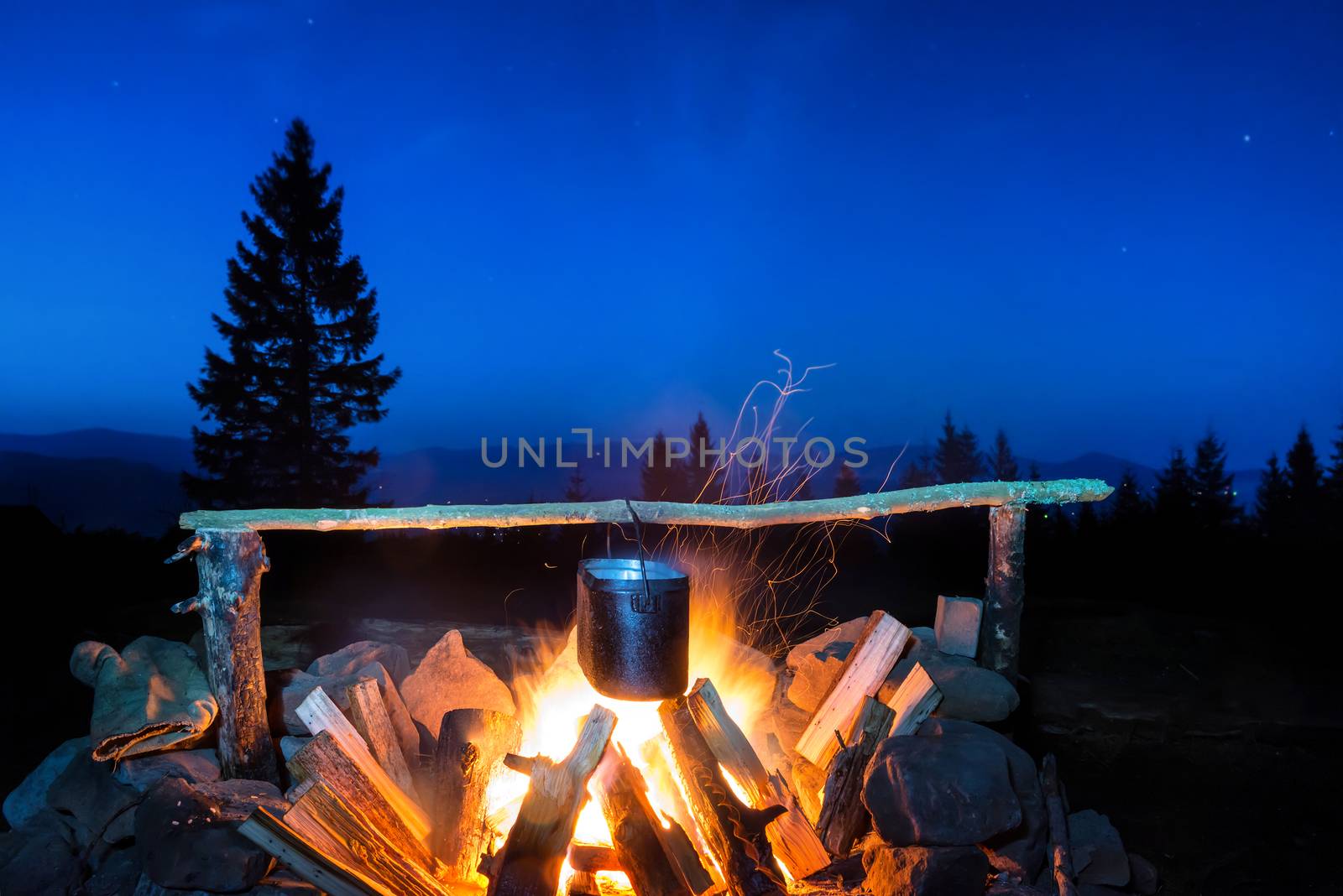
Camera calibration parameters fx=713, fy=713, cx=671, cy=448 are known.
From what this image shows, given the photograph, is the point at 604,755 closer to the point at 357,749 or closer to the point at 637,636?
the point at 637,636

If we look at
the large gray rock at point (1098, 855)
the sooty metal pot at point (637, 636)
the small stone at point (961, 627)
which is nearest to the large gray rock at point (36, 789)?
the sooty metal pot at point (637, 636)

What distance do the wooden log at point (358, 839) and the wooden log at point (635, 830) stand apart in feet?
2.14

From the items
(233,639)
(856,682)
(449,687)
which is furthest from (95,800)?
(856,682)

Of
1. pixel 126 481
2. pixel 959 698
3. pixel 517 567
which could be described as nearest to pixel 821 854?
pixel 959 698

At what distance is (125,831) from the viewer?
10.7 feet

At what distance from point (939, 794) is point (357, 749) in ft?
8.15

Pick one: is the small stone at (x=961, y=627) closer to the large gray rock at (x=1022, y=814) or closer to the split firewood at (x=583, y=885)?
the large gray rock at (x=1022, y=814)

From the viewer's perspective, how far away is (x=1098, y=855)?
334 centimetres

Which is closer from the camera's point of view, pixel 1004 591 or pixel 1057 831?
pixel 1057 831

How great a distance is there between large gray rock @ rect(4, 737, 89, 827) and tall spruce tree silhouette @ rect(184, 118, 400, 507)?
12833 millimetres

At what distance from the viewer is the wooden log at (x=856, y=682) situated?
3482mm

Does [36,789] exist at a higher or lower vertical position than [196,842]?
lower

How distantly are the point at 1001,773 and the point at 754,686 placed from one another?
4.89ft

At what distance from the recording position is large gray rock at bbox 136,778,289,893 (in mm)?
2664
